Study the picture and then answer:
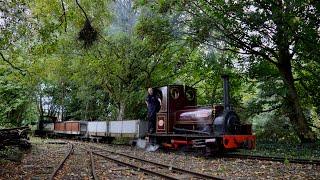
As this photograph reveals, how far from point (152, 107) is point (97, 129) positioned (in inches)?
395

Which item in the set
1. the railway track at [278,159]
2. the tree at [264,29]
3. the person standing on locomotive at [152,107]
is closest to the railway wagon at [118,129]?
the person standing on locomotive at [152,107]

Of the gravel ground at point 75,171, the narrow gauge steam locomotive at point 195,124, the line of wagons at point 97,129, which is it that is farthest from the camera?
the line of wagons at point 97,129

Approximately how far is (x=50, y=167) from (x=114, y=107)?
2443cm

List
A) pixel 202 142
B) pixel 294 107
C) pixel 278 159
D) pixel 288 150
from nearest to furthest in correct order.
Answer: pixel 278 159
pixel 202 142
pixel 288 150
pixel 294 107

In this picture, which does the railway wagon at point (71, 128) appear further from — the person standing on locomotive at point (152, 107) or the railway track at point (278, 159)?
the railway track at point (278, 159)

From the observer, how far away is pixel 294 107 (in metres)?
16.1

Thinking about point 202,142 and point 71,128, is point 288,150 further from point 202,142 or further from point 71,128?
point 71,128

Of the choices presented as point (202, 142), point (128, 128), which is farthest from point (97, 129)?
point (202, 142)

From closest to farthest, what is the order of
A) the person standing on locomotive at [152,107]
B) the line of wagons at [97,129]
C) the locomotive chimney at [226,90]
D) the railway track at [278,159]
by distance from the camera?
1. the railway track at [278,159]
2. the locomotive chimney at [226,90]
3. the person standing on locomotive at [152,107]
4. the line of wagons at [97,129]

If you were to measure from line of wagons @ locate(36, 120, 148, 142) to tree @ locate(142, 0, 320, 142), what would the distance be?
214 inches

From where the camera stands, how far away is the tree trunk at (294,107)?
15.7 m

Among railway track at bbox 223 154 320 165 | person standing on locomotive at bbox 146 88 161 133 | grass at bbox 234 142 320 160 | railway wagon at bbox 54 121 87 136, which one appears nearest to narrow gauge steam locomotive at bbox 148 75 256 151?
person standing on locomotive at bbox 146 88 161 133

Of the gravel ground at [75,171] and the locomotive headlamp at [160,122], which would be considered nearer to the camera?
the gravel ground at [75,171]

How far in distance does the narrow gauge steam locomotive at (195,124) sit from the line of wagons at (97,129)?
74.3 inches
